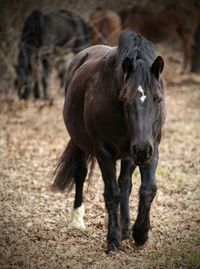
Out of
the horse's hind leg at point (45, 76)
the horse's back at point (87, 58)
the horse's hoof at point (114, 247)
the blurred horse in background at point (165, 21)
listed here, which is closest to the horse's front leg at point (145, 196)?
the horse's hoof at point (114, 247)

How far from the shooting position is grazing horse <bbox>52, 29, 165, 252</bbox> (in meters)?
4.33

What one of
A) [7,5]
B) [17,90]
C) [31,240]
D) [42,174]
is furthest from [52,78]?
[31,240]

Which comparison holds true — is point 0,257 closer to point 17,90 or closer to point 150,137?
point 150,137

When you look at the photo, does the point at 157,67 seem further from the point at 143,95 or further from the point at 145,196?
the point at 145,196

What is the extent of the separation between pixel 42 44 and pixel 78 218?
313 inches

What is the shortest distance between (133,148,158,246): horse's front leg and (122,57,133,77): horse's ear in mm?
825

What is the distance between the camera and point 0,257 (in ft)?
15.5

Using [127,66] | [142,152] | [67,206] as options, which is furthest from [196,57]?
[142,152]

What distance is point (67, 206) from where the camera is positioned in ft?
21.8

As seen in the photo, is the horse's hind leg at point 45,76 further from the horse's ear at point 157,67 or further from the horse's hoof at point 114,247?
the horse's ear at point 157,67

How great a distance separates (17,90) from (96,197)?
6.37 metres

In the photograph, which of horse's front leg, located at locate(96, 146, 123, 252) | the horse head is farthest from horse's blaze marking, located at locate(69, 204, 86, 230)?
the horse head

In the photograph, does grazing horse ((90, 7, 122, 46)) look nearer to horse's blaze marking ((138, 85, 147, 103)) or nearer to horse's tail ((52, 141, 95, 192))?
horse's tail ((52, 141, 95, 192))

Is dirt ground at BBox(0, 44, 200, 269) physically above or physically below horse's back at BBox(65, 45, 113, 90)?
below
